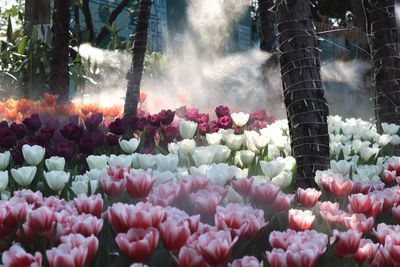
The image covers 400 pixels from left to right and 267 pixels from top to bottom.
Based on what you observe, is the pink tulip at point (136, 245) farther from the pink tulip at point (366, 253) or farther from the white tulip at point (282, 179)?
the white tulip at point (282, 179)

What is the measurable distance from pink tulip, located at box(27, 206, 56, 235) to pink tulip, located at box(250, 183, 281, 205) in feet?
3.35

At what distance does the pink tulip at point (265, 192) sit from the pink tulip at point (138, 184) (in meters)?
0.47

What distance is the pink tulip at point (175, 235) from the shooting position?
7.57ft

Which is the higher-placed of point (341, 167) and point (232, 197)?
point (341, 167)

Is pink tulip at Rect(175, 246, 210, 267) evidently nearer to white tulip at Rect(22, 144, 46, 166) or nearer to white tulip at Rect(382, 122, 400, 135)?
white tulip at Rect(22, 144, 46, 166)

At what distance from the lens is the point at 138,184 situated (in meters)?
3.13

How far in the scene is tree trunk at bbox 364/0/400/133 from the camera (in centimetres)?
695

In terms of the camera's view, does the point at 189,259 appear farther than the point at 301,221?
No

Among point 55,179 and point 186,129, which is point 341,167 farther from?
point 186,129

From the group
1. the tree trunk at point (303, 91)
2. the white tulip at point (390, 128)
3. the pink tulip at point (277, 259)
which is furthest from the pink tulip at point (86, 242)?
the white tulip at point (390, 128)

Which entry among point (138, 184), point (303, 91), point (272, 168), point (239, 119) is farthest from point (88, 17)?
point (138, 184)

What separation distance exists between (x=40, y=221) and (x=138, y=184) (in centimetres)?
71

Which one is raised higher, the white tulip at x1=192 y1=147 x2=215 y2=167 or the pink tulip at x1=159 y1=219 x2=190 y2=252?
the white tulip at x1=192 y1=147 x2=215 y2=167

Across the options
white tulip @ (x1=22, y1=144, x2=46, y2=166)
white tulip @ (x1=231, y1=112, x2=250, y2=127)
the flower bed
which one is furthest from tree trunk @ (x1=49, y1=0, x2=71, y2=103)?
white tulip @ (x1=22, y1=144, x2=46, y2=166)
